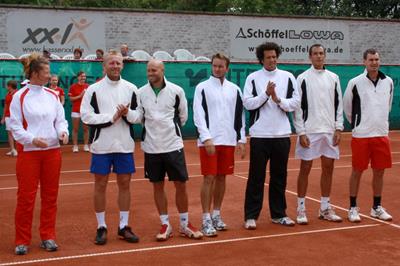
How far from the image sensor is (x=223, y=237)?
6.37 meters

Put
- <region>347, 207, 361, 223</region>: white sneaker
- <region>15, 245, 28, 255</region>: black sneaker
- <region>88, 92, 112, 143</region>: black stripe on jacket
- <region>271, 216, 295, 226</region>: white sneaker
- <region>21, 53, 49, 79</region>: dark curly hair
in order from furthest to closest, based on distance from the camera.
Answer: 1. <region>347, 207, 361, 223</region>: white sneaker
2. <region>271, 216, 295, 226</region>: white sneaker
3. <region>88, 92, 112, 143</region>: black stripe on jacket
4. <region>21, 53, 49, 79</region>: dark curly hair
5. <region>15, 245, 28, 255</region>: black sneaker

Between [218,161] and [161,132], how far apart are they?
2.66 ft

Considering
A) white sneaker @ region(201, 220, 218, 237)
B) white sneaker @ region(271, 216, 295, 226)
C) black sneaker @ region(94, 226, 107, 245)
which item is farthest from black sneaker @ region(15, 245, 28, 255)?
white sneaker @ region(271, 216, 295, 226)

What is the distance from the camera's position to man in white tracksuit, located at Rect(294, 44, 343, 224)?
6.92m

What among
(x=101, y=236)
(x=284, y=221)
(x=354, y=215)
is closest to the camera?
(x=101, y=236)

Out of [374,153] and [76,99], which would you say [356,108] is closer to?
[374,153]

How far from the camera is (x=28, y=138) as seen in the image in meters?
5.58

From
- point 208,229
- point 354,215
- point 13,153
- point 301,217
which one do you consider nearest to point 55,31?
point 13,153

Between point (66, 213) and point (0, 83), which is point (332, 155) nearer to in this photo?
point (66, 213)

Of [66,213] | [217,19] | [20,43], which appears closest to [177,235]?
[66,213]

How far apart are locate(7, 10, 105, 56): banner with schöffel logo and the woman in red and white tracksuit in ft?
52.6

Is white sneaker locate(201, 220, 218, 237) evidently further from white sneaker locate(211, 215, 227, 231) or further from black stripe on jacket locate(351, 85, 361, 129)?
black stripe on jacket locate(351, 85, 361, 129)

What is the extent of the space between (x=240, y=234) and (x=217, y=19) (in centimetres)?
1852

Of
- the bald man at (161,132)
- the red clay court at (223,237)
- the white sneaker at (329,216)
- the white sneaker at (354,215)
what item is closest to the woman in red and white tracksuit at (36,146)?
the red clay court at (223,237)
